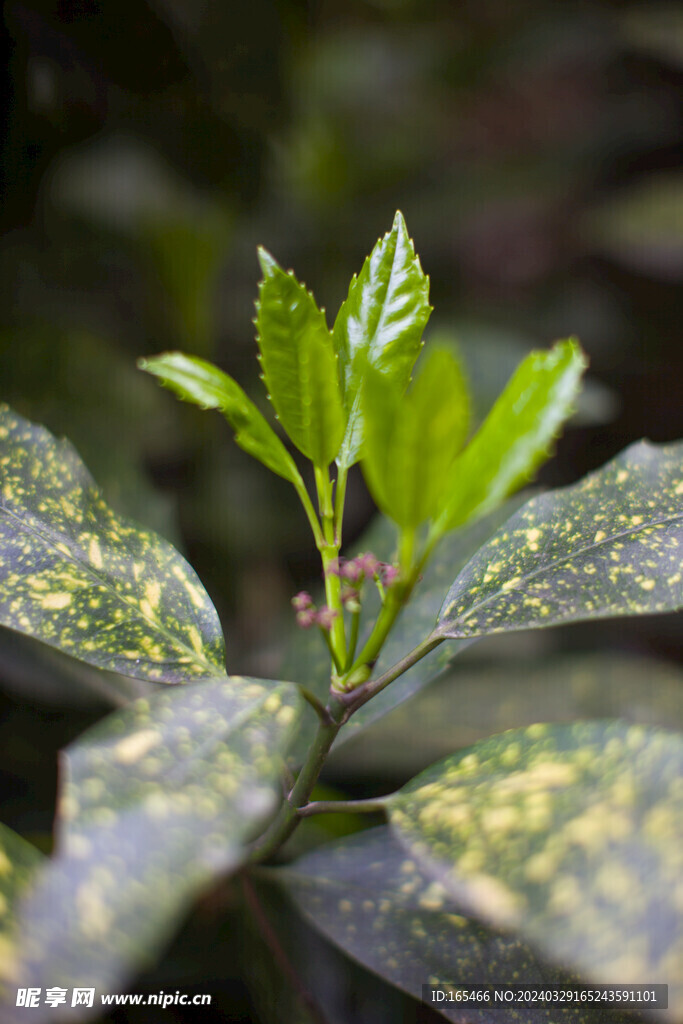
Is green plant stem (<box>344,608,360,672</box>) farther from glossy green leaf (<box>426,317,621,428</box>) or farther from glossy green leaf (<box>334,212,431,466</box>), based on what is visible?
glossy green leaf (<box>426,317,621,428</box>)

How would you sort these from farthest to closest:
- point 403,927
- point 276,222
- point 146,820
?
point 276,222 < point 403,927 < point 146,820

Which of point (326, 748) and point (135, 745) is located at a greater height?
point (135, 745)

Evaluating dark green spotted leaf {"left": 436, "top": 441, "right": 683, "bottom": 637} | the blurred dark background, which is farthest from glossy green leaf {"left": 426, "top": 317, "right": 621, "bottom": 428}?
dark green spotted leaf {"left": 436, "top": 441, "right": 683, "bottom": 637}

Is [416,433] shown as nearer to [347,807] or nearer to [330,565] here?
[330,565]

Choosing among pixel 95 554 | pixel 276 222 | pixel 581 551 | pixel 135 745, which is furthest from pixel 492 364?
pixel 135 745

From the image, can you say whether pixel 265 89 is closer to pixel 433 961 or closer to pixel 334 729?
pixel 334 729

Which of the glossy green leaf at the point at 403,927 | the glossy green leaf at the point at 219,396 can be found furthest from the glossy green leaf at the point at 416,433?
the glossy green leaf at the point at 403,927

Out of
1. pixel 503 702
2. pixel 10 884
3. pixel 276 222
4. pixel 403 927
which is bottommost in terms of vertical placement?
pixel 503 702
